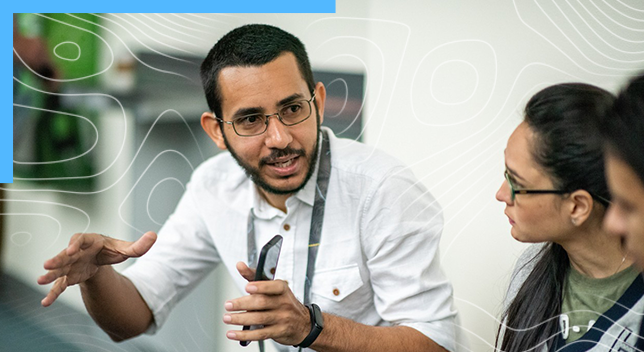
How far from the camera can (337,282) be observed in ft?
3.08

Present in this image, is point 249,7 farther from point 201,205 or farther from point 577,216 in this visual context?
point 577,216

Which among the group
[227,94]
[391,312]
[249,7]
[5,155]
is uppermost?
[249,7]

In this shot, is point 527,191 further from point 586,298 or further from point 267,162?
point 267,162

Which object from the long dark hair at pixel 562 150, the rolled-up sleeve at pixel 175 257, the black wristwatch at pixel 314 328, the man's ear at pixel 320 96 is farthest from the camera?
the rolled-up sleeve at pixel 175 257

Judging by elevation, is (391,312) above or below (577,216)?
below

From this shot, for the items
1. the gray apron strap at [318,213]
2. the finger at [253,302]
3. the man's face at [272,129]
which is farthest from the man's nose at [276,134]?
the finger at [253,302]

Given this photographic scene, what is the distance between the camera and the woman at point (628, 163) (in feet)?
1.93

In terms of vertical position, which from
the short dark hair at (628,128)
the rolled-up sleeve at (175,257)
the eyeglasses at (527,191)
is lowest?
the rolled-up sleeve at (175,257)

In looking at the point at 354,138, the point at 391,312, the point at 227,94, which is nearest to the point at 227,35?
the point at 227,94

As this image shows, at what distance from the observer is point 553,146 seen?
2.34 ft

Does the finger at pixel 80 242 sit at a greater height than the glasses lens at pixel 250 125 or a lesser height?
lesser

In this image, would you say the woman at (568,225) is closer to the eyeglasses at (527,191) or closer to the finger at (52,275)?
the eyeglasses at (527,191)

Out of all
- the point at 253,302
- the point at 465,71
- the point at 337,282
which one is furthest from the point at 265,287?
the point at 465,71

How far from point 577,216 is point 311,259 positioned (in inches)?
15.0
